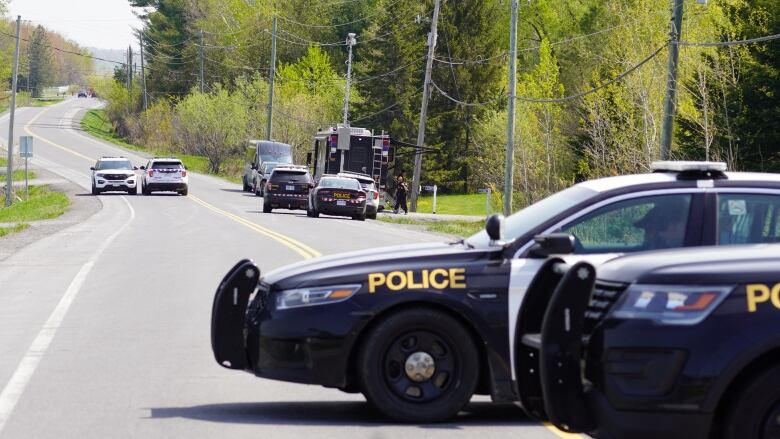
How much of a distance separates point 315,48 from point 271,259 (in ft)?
261

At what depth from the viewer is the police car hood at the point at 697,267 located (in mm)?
5820

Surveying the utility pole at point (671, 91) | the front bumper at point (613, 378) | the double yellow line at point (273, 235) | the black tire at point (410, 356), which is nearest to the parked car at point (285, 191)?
the double yellow line at point (273, 235)

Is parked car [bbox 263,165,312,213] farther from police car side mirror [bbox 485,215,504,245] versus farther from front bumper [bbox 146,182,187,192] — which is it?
police car side mirror [bbox 485,215,504,245]

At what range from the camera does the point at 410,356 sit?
8.05 meters

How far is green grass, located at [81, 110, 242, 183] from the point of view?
9618 centimetres

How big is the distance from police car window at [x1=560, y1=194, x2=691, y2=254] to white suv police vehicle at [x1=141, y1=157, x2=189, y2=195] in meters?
48.3

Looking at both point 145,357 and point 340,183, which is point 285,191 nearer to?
point 340,183

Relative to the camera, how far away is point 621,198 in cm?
799

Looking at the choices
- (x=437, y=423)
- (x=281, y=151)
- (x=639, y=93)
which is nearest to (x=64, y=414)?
(x=437, y=423)

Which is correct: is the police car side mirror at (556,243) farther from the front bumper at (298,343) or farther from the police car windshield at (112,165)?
the police car windshield at (112,165)

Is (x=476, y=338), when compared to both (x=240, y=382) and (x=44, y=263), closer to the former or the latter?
(x=240, y=382)

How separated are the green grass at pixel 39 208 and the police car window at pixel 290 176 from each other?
23.7ft

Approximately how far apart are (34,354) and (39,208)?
40001 millimetres

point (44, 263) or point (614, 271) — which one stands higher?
point (614, 271)
